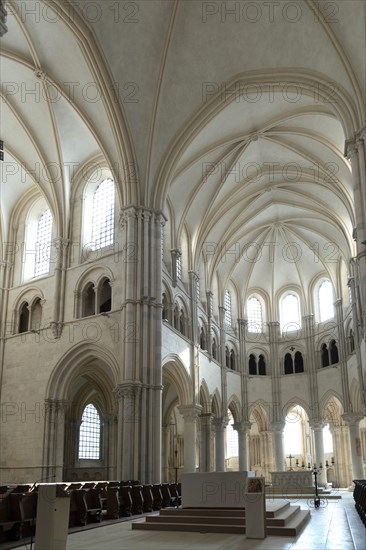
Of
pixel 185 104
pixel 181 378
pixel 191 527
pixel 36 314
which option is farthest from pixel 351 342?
pixel 191 527

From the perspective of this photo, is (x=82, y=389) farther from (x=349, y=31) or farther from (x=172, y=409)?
(x=349, y=31)

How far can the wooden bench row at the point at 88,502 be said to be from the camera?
11.3m

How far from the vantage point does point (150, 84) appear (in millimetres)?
24656

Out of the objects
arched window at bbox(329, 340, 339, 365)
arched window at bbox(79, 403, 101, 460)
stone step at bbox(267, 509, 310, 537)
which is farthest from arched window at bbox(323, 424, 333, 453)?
stone step at bbox(267, 509, 310, 537)

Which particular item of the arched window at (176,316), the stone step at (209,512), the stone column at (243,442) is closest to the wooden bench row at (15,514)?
the stone step at (209,512)

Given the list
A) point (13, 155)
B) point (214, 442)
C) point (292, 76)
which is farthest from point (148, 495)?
point (214, 442)

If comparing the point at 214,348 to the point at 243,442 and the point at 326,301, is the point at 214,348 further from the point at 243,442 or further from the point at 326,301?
the point at 326,301

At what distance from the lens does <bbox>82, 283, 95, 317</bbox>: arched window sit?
91.9ft

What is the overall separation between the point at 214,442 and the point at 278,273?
1379 cm

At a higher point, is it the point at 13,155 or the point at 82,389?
the point at 13,155

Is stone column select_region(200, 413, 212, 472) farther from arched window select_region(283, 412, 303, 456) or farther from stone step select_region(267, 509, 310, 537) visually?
stone step select_region(267, 509, 310, 537)

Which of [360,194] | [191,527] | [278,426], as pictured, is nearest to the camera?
[191,527]

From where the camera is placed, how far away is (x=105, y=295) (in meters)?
29.0

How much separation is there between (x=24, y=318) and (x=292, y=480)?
18.8 meters
